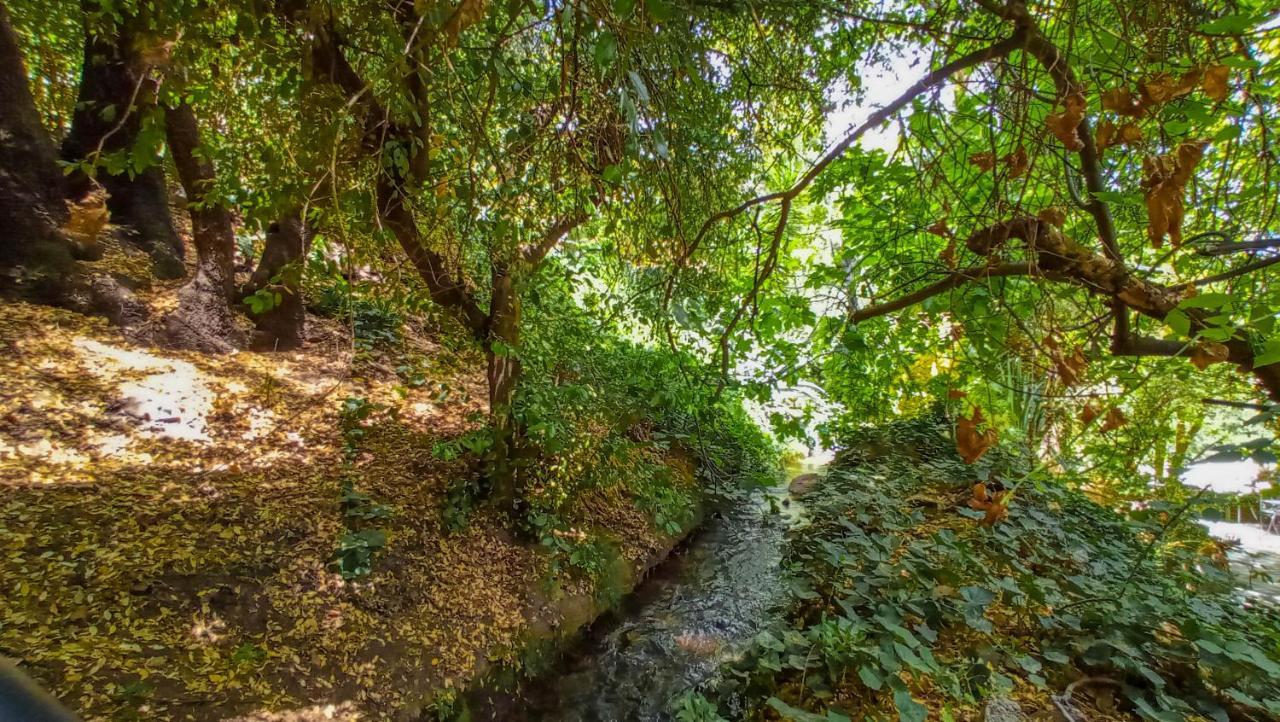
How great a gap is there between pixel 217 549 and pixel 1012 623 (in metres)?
4.16

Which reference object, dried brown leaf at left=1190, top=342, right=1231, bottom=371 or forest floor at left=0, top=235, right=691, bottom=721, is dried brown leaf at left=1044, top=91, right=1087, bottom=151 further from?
forest floor at left=0, top=235, right=691, bottom=721

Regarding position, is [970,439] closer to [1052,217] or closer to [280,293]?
[1052,217]

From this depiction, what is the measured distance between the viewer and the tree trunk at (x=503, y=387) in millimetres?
3199

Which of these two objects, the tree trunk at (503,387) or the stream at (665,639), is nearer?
the stream at (665,639)

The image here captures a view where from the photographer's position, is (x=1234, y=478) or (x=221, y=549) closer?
(x=1234, y=478)

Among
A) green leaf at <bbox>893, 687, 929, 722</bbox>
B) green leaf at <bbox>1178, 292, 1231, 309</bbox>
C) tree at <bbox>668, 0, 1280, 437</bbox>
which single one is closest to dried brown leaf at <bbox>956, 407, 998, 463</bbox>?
tree at <bbox>668, 0, 1280, 437</bbox>

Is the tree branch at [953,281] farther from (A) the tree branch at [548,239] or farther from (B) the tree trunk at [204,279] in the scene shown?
(B) the tree trunk at [204,279]

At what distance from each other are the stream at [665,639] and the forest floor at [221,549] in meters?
0.31

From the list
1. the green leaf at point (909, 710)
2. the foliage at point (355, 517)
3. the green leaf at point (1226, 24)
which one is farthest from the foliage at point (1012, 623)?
the foliage at point (355, 517)

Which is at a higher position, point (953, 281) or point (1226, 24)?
point (1226, 24)

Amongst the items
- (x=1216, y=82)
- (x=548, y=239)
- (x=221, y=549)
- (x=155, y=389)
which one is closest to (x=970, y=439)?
(x=1216, y=82)

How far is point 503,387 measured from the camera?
349 cm

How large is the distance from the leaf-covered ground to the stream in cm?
33

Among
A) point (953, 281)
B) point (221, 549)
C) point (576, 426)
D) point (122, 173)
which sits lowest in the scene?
point (221, 549)
